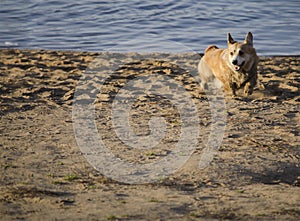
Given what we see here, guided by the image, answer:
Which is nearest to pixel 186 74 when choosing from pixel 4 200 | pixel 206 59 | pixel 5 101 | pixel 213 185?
pixel 206 59

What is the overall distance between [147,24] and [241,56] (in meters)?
7.29

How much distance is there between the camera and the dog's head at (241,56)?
28.1 feet

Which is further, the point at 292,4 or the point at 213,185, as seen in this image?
the point at 292,4

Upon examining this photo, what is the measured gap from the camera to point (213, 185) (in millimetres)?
5637

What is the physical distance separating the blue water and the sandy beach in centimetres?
264

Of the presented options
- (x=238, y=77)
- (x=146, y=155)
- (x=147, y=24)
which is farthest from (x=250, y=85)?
(x=147, y=24)

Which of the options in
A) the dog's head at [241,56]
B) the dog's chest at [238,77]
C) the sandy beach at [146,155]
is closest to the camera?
the sandy beach at [146,155]

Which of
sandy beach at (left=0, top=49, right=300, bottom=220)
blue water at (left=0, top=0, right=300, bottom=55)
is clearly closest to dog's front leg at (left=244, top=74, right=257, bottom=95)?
sandy beach at (left=0, top=49, right=300, bottom=220)

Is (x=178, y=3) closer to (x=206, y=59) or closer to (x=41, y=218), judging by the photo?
(x=206, y=59)

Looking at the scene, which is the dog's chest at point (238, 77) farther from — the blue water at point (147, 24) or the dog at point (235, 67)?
the blue water at point (147, 24)

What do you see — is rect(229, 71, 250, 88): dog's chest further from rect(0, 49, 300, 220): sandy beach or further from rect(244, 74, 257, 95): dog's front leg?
rect(0, 49, 300, 220): sandy beach

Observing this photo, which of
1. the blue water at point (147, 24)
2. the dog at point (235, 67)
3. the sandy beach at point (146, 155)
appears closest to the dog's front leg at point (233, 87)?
the dog at point (235, 67)

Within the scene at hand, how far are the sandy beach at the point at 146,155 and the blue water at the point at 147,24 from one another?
104 inches

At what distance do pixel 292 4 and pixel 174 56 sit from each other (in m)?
8.05
